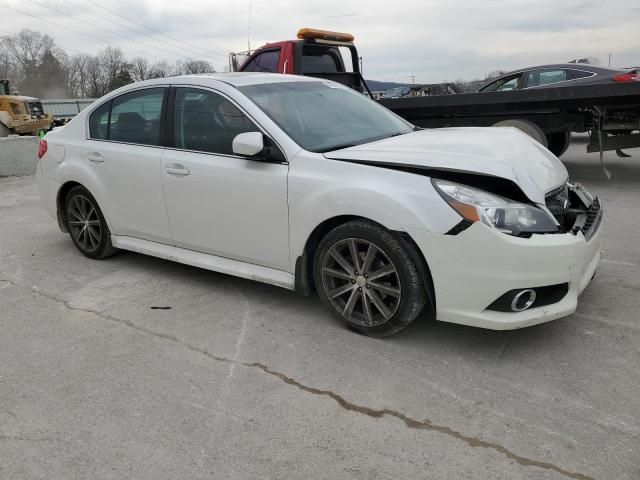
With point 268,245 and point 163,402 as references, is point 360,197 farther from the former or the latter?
point 163,402

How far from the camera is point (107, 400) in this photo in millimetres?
2891

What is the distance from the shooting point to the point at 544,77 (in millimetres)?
10062

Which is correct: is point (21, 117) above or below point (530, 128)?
above

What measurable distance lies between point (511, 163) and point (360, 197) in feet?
2.99

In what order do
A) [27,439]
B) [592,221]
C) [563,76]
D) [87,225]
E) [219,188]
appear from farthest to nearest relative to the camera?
[563,76] < [87,225] < [219,188] < [592,221] < [27,439]

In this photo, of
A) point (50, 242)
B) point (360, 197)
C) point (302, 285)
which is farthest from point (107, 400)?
point (50, 242)

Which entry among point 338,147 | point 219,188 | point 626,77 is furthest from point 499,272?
point 626,77

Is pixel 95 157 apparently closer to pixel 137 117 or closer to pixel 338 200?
pixel 137 117

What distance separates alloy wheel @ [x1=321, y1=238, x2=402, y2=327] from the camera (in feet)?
10.7

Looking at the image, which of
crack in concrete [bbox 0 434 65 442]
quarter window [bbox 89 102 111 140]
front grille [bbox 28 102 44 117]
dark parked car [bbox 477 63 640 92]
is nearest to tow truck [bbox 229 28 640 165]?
dark parked car [bbox 477 63 640 92]

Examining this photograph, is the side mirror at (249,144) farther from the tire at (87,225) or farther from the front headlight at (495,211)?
the tire at (87,225)

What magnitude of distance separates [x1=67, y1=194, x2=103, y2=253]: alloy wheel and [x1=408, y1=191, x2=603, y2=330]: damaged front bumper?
327 centimetres

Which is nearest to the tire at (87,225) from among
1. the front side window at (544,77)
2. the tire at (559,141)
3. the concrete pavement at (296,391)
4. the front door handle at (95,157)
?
the front door handle at (95,157)

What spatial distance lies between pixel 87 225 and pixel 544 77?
28.0 ft
